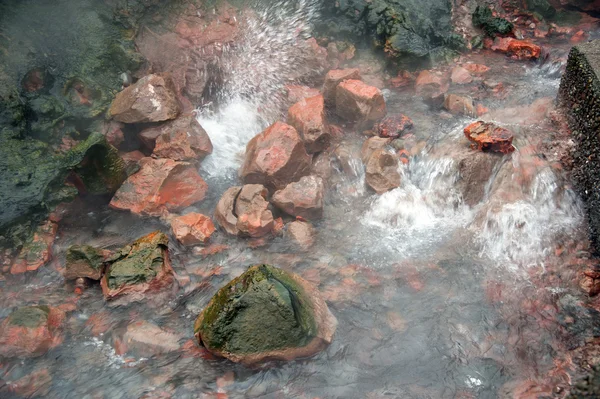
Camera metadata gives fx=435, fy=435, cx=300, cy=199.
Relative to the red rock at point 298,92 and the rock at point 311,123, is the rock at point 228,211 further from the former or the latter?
the red rock at point 298,92

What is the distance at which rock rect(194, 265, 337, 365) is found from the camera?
3.38 metres

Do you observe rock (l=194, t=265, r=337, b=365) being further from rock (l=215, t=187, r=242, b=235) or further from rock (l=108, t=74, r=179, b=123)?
rock (l=108, t=74, r=179, b=123)

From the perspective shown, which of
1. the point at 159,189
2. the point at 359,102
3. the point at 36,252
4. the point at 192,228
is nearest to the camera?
the point at 36,252

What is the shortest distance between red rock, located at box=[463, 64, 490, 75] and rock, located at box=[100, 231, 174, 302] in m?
5.37

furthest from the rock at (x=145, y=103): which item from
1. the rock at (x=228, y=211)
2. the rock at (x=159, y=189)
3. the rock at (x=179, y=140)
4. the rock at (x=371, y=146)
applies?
the rock at (x=371, y=146)

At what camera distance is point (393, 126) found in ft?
19.0

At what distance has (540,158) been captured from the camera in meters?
4.91

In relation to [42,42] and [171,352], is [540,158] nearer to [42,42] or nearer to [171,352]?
[171,352]

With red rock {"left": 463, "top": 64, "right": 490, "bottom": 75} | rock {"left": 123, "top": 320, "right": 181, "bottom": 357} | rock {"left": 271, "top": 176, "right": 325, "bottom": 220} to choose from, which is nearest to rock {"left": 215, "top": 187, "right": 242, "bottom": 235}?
rock {"left": 271, "top": 176, "right": 325, "bottom": 220}

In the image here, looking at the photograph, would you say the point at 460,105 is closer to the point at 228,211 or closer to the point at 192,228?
the point at 228,211

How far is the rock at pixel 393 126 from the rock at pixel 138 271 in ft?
10.4

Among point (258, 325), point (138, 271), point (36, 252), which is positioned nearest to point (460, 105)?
point (258, 325)

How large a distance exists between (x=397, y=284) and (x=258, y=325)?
1.57 m

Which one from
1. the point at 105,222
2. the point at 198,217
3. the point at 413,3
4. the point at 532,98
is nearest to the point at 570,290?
the point at 532,98
